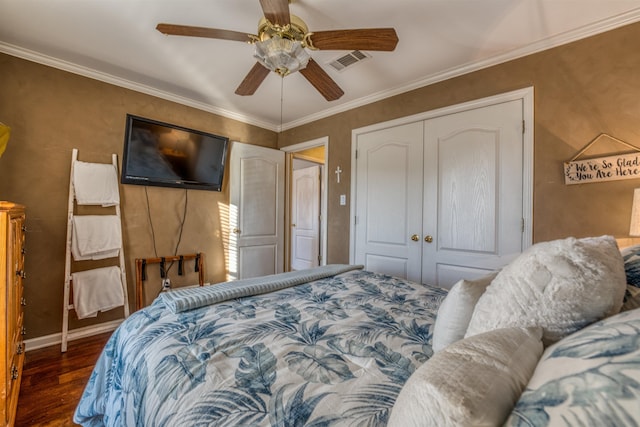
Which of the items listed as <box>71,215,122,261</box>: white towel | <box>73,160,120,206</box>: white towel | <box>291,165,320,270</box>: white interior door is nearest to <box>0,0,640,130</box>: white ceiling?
<box>73,160,120,206</box>: white towel

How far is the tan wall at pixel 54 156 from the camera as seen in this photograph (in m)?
2.23

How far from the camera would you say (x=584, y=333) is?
1.47 feet

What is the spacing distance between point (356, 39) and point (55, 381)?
2981 millimetres

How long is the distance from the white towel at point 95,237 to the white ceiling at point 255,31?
136 centimetres

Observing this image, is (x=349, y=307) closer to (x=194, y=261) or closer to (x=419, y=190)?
(x=419, y=190)

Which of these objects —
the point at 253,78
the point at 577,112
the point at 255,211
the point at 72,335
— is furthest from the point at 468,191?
the point at 72,335

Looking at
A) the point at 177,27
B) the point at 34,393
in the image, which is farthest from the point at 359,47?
the point at 34,393

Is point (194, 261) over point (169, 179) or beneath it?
beneath

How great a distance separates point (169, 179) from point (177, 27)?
1793mm

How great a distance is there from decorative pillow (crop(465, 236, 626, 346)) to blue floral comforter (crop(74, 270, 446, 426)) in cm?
33

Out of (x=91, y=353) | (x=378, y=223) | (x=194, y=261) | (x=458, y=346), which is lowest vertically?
(x=91, y=353)

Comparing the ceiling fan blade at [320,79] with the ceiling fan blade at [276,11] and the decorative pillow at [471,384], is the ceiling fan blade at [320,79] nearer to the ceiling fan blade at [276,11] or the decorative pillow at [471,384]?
the ceiling fan blade at [276,11]

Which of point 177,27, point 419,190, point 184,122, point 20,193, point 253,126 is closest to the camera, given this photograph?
point 177,27

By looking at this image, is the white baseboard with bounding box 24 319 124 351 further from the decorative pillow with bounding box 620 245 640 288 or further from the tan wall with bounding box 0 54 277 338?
the decorative pillow with bounding box 620 245 640 288
